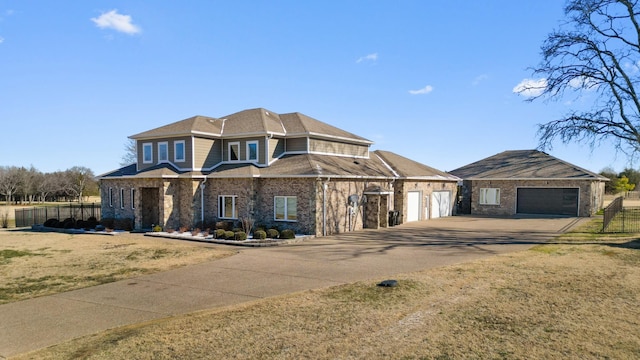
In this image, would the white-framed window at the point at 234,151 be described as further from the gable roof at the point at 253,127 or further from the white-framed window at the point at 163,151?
the white-framed window at the point at 163,151

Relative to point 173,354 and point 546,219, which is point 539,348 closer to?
point 173,354

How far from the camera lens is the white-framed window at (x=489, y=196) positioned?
33.4 m

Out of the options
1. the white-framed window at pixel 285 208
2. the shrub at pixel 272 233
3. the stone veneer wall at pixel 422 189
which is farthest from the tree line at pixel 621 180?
the shrub at pixel 272 233

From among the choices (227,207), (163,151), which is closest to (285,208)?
(227,207)

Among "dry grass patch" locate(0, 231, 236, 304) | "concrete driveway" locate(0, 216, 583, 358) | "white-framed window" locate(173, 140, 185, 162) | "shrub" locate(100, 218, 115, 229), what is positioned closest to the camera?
"concrete driveway" locate(0, 216, 583, 358)

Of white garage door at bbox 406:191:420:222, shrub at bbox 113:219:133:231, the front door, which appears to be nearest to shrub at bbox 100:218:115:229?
shrub at bbox 113:219:133:231

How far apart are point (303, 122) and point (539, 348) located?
2028cm

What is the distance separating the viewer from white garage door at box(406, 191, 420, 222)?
27.8 metres

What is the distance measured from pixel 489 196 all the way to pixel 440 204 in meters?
4.87

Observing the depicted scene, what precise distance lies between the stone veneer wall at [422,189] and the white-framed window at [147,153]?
16.1m

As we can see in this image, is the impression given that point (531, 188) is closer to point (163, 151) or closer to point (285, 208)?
point (285, 208)

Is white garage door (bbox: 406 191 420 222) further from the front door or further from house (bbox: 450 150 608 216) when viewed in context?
the front door

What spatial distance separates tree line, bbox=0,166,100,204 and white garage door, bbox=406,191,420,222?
59.2m

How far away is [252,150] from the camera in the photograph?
2380 cm
